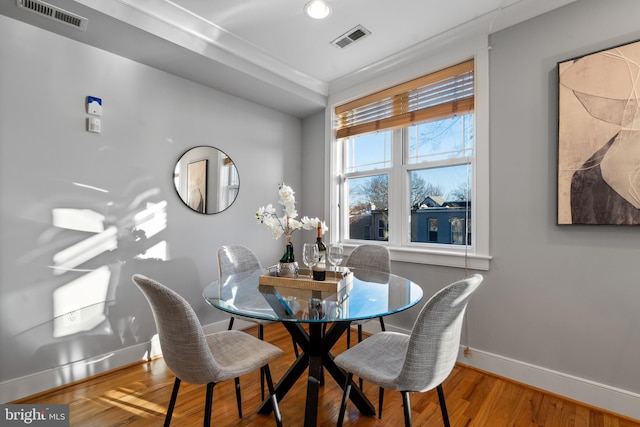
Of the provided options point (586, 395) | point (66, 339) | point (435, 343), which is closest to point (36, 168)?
point (66, 339)

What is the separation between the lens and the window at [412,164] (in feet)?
8.48

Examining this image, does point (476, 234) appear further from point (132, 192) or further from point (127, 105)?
point (127, 105)

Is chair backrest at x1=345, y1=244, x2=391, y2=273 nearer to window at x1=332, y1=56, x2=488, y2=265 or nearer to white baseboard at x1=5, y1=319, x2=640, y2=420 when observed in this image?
window at x1=332, y1=56, x2=488, y2=265

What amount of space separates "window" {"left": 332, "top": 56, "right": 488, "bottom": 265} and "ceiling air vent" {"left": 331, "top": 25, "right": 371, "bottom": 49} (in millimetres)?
609

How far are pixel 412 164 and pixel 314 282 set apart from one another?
1.74 meters

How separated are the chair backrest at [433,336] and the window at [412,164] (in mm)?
1362

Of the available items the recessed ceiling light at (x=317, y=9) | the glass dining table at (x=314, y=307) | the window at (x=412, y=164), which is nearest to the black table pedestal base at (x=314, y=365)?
the glass dining table at (x=314, y=307)

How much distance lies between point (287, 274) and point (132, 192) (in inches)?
60.1

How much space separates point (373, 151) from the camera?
3.30 meters

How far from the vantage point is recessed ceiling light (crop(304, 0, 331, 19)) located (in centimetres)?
211

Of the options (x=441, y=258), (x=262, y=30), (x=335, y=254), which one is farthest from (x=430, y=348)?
(x=262, y=30)

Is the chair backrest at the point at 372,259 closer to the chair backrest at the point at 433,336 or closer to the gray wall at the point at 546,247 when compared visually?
the gray wall at the point at 546,247

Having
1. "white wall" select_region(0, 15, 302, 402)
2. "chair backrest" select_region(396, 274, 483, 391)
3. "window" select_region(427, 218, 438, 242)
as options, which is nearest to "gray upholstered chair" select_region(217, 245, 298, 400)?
"white wall" select_region(0, 15, 302, 402)

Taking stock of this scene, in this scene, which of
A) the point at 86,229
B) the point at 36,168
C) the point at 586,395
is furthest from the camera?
the point at 86,229
